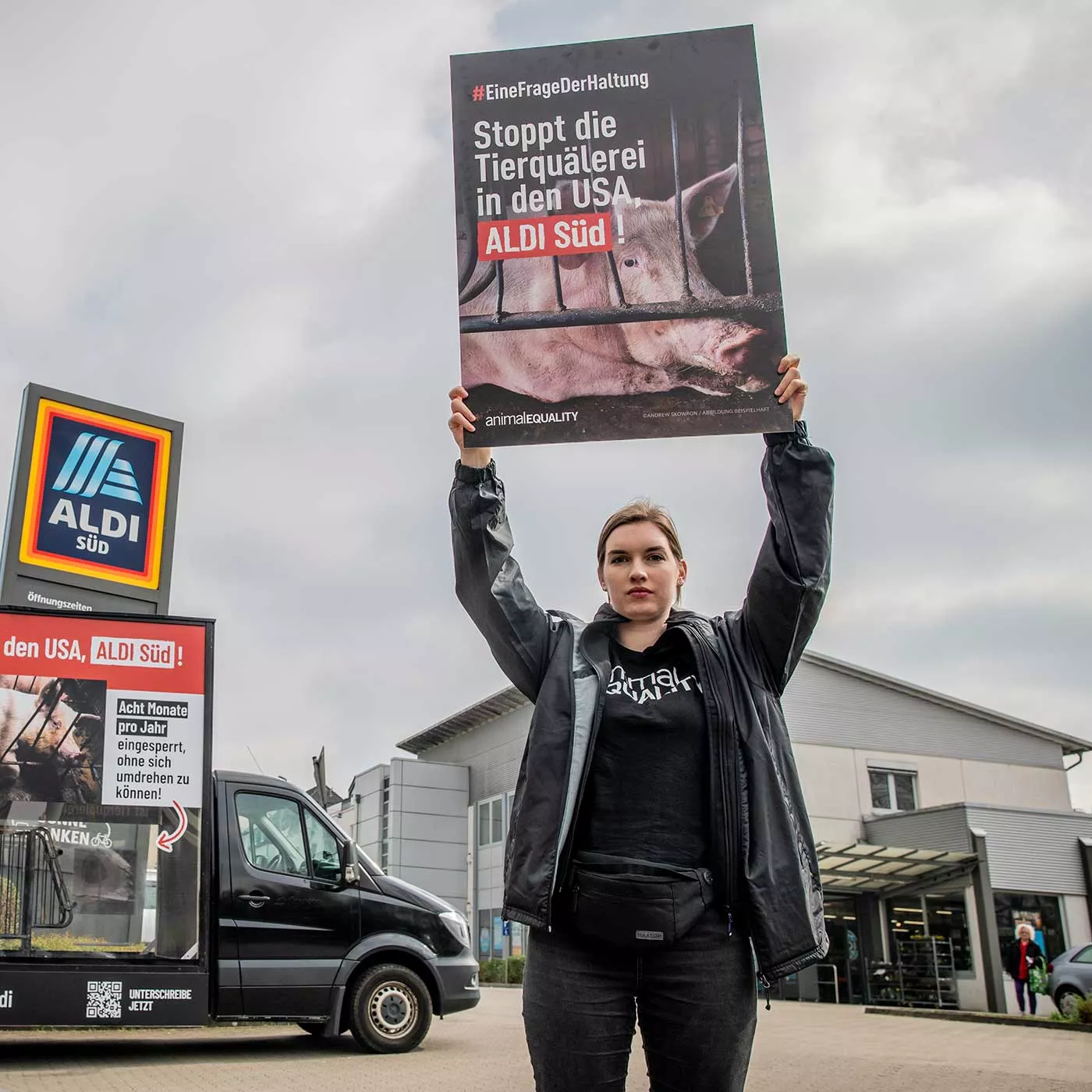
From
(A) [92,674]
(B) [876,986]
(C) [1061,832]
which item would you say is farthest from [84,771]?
(C) [1061,832]

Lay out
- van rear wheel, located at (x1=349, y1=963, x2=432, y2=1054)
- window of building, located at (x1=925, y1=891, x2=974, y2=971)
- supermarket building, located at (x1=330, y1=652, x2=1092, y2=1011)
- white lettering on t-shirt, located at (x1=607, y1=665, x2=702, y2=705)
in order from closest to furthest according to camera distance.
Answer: white lettering on t-shirt, located at (x1=607, y1=665, x2=702, y2=705) < van rear wheel, located at (x1=349, y1=963, x2=432, y2=1054) < window of building, located at (x1=925, y1=891, x2=974, y2=971) < supermarket building, located at (x1=330, y1=652, x2=1092, y2=1011)

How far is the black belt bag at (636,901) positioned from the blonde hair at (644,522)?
75 centimetres

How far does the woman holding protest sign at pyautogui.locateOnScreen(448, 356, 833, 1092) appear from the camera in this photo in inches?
102

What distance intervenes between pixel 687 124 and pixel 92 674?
288 inches

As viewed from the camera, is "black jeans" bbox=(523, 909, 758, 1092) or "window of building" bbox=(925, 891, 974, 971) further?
"window of building" bbox=(925, 891, 974, 971)

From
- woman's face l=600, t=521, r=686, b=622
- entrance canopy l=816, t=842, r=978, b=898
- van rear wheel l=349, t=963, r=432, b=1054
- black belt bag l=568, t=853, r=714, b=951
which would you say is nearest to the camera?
black belt bag l=568, t=853, r=714, b=951

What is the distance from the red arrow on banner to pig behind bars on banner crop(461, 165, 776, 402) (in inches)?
275

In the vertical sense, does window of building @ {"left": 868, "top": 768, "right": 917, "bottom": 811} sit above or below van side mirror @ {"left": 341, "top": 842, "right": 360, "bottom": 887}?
above

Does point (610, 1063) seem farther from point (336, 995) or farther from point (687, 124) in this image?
point (336, 995)

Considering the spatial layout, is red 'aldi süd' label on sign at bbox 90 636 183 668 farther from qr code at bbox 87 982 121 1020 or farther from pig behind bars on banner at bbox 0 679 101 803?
qr code at bbox 87 982 121 1020

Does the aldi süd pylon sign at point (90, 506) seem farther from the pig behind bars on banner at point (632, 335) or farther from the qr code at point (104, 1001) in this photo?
the pig behind bars on banner at point (632, 335)

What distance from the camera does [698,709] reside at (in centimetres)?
278

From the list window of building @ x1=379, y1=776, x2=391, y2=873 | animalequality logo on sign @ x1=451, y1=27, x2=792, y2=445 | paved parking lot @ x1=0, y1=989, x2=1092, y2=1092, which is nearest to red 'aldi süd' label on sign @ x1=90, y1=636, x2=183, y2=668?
paved parking lot @ x1=0, y1=989, x2=1092, y2=1092

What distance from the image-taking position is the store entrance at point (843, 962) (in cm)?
3014
